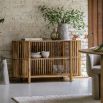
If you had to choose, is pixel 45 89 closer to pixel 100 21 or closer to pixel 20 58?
pixel 20 58

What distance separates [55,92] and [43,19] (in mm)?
2012

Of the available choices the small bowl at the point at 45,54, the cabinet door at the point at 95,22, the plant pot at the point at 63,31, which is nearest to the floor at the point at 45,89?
the small bowl at the point at 45,54

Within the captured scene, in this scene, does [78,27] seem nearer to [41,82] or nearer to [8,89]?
[41,82]

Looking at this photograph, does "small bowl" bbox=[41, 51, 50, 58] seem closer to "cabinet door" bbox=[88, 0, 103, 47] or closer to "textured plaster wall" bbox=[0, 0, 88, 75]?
"textured plaster wall" bbox=[0, 0, 88, 75]

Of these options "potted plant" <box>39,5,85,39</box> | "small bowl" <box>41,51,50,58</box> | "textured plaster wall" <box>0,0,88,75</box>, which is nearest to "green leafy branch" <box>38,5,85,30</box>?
"potted plant" <box>39,5,85,39</box>

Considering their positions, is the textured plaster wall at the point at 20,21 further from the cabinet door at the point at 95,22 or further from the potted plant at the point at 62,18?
the cabinet door at the point at 95,22

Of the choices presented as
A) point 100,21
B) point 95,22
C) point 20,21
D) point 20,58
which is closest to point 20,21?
point 20,21

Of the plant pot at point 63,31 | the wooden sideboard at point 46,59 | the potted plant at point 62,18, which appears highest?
the potted plant at point 62,18

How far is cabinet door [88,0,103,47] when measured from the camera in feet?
25.4

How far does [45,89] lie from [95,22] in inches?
91.3

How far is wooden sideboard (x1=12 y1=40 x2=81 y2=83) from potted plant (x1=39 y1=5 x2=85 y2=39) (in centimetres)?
25

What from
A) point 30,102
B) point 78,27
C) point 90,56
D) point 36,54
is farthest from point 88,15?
point 30,102

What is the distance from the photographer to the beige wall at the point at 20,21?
23.6ft

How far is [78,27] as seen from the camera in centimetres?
755
